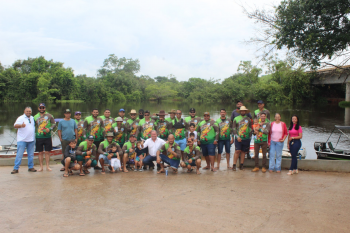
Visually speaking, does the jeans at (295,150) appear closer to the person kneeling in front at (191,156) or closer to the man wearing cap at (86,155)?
the person kneeling in front at (191,156)

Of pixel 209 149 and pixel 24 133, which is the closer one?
pixel 24 133

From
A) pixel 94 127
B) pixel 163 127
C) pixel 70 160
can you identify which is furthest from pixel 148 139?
pixel 70 160

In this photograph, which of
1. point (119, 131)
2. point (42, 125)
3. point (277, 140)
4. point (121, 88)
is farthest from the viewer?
point (121, 88)

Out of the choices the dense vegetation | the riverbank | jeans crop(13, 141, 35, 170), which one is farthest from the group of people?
the dense vegetation

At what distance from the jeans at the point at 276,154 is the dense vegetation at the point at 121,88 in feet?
132

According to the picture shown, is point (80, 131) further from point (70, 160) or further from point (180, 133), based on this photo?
point (180, 133)

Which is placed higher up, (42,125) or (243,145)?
(42,125)

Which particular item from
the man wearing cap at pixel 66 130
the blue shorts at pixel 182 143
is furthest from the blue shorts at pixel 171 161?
the man wearing cap at pixel 66 130

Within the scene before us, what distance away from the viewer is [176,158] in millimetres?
7906

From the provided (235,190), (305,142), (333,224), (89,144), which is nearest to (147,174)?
(89,144)

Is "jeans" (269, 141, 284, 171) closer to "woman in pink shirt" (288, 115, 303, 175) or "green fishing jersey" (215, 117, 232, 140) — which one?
"woman in pink shirt" (288, 115, 303, 175)

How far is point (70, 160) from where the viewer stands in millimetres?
7477

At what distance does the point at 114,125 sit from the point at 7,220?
4.43m

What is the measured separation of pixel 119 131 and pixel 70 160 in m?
1.64
